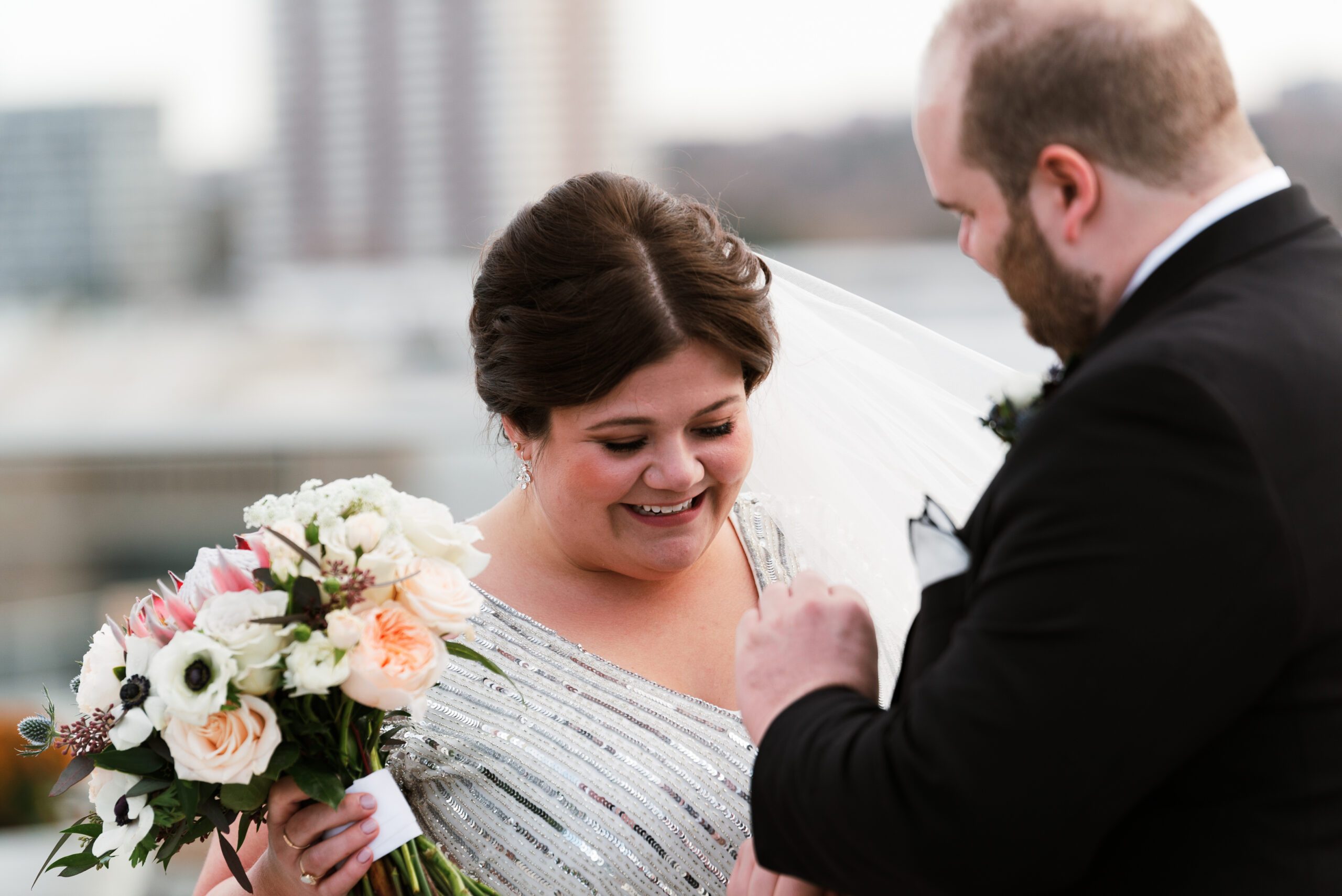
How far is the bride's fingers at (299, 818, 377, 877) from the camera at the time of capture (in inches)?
57.1

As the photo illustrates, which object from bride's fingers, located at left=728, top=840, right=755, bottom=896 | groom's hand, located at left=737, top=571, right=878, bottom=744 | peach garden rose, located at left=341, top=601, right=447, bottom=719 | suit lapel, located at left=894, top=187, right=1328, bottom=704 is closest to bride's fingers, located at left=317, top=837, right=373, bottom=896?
peach garden rose, located at left=341, top=601, right=447, bottom=719

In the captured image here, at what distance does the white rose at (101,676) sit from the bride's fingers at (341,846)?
0.97 feet

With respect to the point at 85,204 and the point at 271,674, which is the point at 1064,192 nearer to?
the point at 271,674

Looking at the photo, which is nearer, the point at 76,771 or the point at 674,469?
the point at 76,771

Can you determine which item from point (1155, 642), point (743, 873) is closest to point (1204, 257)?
point (1155, 642)

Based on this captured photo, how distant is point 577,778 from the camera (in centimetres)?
177

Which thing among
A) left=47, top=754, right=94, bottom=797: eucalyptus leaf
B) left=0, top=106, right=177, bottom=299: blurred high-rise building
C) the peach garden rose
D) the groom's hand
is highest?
the groom's hand

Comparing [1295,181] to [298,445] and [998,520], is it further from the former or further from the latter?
[298,445]

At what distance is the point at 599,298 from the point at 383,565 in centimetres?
66

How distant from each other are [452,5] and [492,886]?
47224 millimetres

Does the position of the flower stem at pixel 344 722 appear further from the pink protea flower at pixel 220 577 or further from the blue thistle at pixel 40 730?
the blue thistle at pixel 40 730

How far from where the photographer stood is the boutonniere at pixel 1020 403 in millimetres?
1072

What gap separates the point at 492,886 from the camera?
1744 mm

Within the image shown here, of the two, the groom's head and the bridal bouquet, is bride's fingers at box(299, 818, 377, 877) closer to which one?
the bridal bouquet
